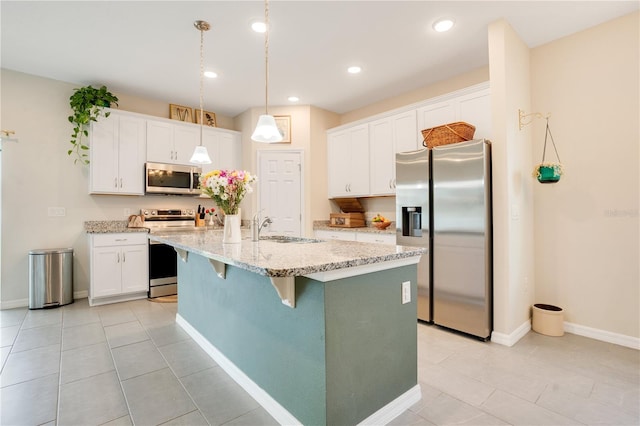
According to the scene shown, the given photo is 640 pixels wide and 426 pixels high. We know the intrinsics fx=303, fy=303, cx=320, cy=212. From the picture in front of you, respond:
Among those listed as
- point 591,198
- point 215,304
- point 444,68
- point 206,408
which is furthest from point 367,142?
point 206,408

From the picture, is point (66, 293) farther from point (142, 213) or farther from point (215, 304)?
point (215, 304)

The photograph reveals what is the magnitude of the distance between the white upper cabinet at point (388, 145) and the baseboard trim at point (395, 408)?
2.59 meters

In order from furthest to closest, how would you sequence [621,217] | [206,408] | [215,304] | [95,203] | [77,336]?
[95,203], [77,336], [621,217], [215,304], [206,408]

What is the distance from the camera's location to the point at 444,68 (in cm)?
352

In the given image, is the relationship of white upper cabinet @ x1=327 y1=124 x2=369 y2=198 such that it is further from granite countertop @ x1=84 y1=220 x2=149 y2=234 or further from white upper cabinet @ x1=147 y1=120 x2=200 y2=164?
granite countertop @ x1=84 y1=220 x2=149 y2=234

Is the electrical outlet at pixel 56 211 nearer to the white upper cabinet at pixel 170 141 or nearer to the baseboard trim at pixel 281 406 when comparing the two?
the white upper cabinet at pixel 170 141

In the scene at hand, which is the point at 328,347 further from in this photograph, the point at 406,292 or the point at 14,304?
the point at 14,304

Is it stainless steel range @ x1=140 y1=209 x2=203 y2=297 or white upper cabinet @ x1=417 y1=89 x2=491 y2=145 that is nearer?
white upper cabinet @ x1=417 y1=89 x2=491 y2=145

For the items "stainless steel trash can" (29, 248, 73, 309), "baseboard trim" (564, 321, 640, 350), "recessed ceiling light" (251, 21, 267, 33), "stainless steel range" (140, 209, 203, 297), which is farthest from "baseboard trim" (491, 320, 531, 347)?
"stainless steel trash can" (29, 248, 73, 309)

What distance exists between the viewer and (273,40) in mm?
2979

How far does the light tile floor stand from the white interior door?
2.20m

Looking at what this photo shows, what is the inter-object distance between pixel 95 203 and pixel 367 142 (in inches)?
151

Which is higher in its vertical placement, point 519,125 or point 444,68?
point 444,68

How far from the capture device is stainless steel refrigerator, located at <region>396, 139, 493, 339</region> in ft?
8.75
